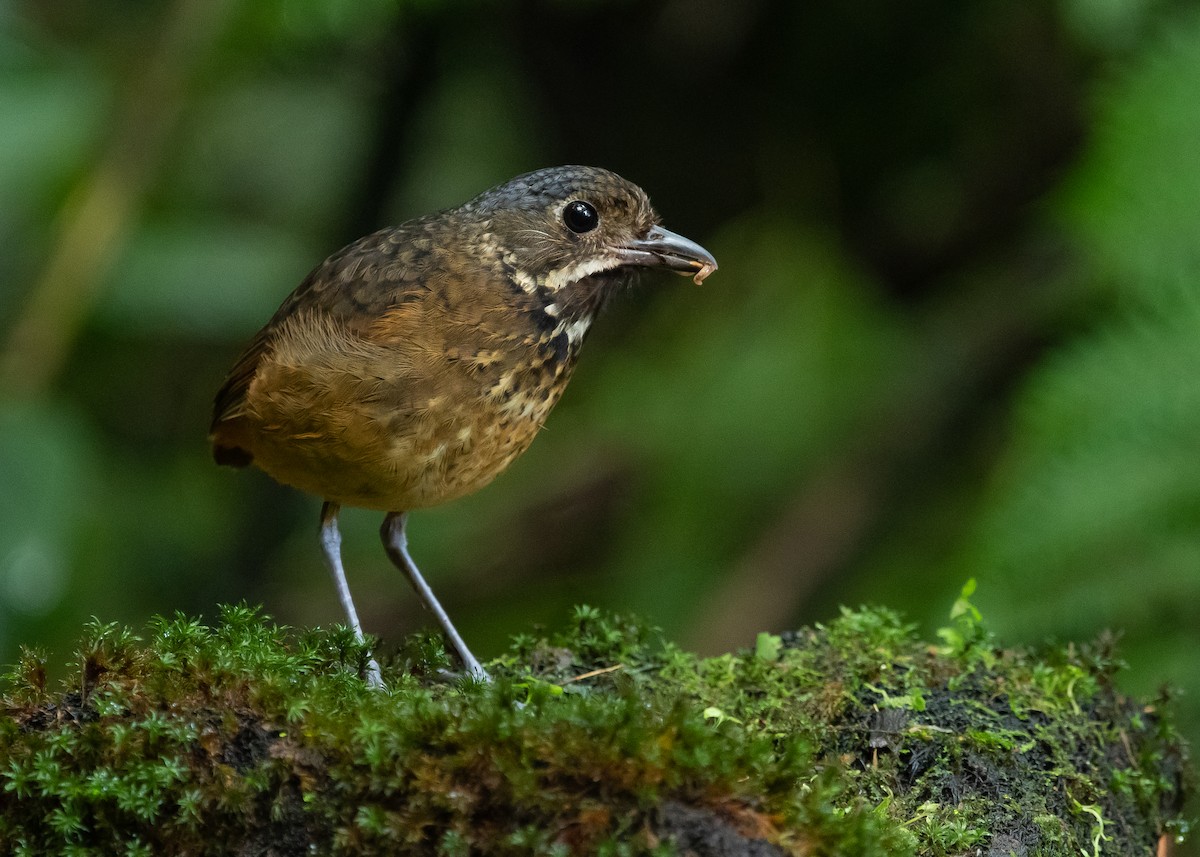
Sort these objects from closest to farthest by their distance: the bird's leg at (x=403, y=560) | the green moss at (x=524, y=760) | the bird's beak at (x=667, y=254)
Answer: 1. the green moss at (x=524, y=760)
2. the bird's beak at (x=667, y=254)
3. the bird's leg at (x=403, y=560)

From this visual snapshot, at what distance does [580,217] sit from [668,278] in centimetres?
305

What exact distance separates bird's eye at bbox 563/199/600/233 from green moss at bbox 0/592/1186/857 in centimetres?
135

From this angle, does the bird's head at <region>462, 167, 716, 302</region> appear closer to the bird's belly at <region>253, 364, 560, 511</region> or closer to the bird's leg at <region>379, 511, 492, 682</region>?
the bird's belly at <region>253, 364, 560, 511</region>

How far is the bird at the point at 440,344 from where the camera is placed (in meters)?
3.79

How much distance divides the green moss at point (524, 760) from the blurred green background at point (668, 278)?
2013 millimetres

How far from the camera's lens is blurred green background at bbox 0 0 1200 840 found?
574cm

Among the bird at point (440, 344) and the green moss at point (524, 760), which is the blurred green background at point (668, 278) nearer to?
the bird at point (440, 344)

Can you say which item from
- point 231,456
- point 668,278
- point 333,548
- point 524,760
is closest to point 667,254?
point 333,548

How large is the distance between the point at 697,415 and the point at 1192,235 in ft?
7.83

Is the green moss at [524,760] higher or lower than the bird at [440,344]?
lower

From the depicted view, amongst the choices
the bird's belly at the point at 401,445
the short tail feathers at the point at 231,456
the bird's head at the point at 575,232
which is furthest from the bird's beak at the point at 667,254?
the short tail feathers at the point at 231,456

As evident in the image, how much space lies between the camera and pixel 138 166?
602 centimetres

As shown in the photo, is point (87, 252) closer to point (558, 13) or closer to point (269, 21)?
point (269, 21)

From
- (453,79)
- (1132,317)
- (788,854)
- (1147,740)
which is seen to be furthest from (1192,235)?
(788,854)
